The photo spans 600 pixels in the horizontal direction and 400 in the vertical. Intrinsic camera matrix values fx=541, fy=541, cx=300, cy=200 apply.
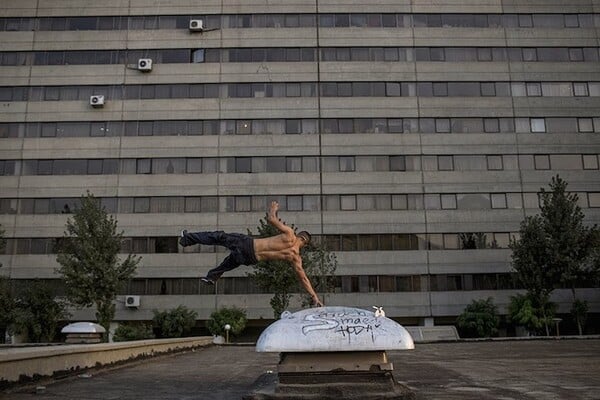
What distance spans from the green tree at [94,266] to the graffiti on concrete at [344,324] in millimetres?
22641

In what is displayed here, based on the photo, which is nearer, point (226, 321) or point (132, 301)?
point (226, 321)

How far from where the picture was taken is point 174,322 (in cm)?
3403

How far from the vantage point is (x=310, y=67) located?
3966 centimetres

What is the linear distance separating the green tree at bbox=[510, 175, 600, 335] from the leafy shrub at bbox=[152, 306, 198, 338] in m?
20.5

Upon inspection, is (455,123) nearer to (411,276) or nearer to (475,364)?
(411,276)

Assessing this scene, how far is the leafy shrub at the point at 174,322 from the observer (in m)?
34.0

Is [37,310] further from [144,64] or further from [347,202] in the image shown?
[347,202]

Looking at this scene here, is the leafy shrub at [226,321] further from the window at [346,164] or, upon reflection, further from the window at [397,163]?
the window at [397,163]

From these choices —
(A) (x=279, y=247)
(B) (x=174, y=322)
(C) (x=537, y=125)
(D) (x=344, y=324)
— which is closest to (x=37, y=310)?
(B) (x=174, y=322)

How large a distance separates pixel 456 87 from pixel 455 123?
277 cm

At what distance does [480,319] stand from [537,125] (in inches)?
603

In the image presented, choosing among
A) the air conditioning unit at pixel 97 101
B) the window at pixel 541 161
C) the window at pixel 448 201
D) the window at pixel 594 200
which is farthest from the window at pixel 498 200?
the air conditioning unit at pixel 97 101

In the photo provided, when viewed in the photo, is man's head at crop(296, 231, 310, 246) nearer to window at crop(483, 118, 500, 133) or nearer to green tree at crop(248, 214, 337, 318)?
green tree at crop(248, 214, 337, 318)

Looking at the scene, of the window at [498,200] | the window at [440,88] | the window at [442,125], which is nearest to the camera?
the window at [498,200]
